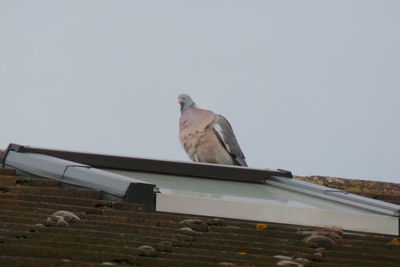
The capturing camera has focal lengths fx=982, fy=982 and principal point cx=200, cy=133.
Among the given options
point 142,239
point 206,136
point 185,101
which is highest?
point 185,101

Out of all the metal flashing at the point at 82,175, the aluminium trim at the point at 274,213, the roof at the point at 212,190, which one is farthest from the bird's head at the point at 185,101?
the aluminium trim at the point at 274,213

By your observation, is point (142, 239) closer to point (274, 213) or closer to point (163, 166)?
point (274, 213)

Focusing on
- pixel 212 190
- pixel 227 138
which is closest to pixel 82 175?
pixel 212 190

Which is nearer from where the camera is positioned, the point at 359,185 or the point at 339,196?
the point at 339,196

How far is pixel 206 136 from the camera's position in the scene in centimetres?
894

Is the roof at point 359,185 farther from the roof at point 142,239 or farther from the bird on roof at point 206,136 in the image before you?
the roof at point 142,239

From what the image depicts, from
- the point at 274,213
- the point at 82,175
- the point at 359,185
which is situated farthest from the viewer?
the point at 359,185

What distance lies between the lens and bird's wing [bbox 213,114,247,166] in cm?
898

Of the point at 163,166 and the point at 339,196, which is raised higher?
the point at 163,166

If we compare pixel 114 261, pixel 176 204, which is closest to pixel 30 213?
pixel 176 204

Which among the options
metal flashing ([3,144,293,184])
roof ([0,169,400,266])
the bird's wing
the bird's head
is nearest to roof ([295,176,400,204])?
metal flashing ([3,144,293,184])

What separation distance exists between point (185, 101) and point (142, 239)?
20.5ft

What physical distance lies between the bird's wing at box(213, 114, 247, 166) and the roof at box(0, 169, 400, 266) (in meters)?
4.58

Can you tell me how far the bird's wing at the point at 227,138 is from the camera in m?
8.98
